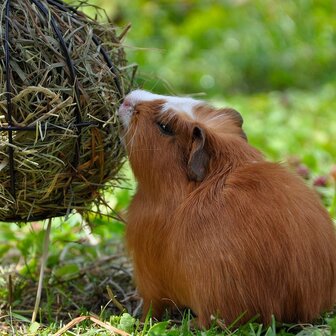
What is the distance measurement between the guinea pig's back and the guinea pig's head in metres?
0.18

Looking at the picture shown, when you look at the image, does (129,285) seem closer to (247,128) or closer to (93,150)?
(93,150)

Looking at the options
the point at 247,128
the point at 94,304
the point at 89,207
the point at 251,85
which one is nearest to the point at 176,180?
the point at 89,207

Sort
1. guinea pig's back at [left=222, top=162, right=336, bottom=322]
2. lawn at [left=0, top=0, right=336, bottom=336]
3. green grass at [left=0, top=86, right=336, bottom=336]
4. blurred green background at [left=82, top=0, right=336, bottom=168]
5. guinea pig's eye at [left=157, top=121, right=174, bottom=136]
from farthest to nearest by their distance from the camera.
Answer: blurred green background at [left=82, top=0, right=336, bottom=168] → lawn at [left=0, top=0, right=336, bottom=336] → guinea pig's eye at [left=157, top=121, right=174, bottom=136] → green grass at [left=0, top=86, right=336, bottom=336] → guinea pig's back at [left=222, top=162, right=336, bottom=322]

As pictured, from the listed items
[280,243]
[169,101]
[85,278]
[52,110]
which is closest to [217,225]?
[280,243]

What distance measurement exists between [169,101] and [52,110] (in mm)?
568

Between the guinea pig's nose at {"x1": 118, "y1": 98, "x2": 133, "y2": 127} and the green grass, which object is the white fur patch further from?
the green grass

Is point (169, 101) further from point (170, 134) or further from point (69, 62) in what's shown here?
point (69, 62)

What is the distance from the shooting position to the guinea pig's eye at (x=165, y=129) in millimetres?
3121

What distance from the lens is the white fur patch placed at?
3.18 m

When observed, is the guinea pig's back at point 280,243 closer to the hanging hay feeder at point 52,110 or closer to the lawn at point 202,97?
the lawn at point 202,97

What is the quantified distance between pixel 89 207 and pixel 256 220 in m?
0.85

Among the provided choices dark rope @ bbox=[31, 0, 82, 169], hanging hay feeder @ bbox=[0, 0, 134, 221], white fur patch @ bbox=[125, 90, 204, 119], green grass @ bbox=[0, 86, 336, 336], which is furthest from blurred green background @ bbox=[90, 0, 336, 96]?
dark rope @ bbox=[31, 0, 82, 169]

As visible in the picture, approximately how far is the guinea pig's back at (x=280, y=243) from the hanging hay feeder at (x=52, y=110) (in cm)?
64

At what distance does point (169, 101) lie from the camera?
10.5 ft
